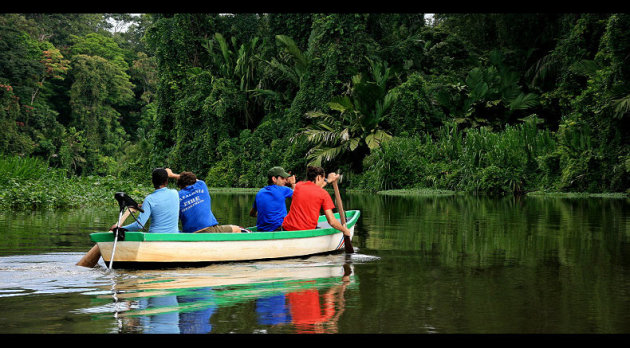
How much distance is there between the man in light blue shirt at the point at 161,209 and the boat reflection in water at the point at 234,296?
0.56 meters

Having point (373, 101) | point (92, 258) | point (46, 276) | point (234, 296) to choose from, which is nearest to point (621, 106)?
point (373, 101)

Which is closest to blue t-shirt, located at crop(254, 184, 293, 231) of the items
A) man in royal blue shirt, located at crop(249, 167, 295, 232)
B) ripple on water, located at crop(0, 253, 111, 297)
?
man in royal blue shirt, located at crop(249, 167, 295, 232)

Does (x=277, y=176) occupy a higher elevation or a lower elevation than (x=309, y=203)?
higher

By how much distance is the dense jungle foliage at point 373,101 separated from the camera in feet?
89.9

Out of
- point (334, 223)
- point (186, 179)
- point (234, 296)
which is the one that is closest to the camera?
point (234, 296)

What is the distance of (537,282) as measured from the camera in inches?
318

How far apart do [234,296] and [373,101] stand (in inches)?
1045

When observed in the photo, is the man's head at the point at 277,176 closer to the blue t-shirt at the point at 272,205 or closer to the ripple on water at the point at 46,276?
the blue t-shirt at the point at 272,205

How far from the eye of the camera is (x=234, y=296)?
7.06 metres

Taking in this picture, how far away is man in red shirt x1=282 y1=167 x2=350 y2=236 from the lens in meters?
10.4

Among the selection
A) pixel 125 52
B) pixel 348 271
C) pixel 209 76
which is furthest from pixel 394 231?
pixel 125 52

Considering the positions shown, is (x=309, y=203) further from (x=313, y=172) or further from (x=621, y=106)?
(x=621, y=106)
